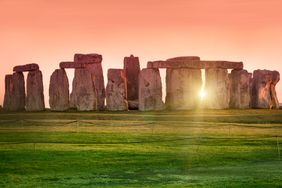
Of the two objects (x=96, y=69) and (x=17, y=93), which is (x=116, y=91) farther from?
(x=17, y=93)

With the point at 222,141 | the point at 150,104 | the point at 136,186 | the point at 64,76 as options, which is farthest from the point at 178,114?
the point at 136,186

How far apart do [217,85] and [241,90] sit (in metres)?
2.30

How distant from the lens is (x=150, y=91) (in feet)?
172

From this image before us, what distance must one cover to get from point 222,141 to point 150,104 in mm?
20745

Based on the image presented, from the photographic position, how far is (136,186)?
19969 millimetres

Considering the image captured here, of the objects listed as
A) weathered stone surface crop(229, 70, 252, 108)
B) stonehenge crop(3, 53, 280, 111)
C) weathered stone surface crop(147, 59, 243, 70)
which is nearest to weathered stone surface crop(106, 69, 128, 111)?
stonehenge crop(3, 53, 280, 111)

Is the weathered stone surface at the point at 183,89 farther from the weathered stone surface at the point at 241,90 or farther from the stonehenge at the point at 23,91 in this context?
the stonehenge at the point at 23,91

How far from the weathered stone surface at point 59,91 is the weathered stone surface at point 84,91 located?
0.65 meters

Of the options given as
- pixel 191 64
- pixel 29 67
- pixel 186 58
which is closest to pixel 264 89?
pixel 186 58

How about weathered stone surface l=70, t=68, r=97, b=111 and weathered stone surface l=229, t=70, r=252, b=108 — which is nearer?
weathered stone surface l=70, t=68, r=97, b=111

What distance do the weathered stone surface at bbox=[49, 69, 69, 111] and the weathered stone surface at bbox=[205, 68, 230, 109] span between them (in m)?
10.2

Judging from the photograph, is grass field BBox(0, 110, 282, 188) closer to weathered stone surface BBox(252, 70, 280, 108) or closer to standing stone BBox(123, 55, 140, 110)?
weathered stone surface BBox(252, 70, 280, 108)

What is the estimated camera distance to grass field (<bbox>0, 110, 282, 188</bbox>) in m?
21.3

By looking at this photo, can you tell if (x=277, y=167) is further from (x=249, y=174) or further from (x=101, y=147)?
(x=101, y=147)
